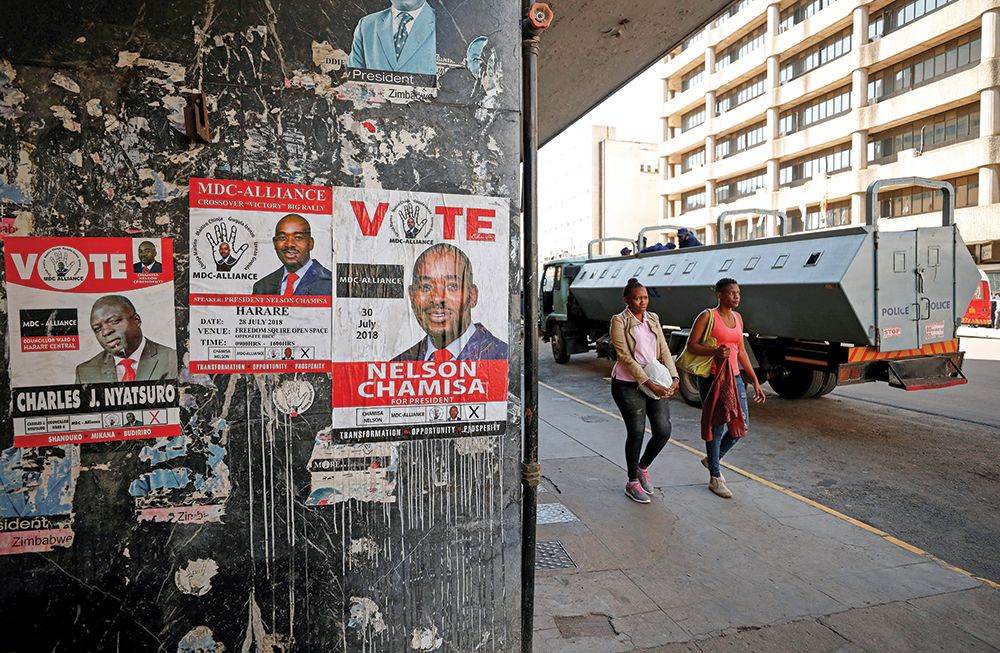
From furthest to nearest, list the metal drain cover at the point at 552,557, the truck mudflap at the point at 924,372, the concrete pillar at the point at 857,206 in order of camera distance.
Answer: the concrete pillar at the point at 857,206, the truck mudflap at the point at 924,372, the metal drain cover at the point at 552,557

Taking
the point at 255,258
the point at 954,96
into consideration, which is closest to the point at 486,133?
the point at 255,258

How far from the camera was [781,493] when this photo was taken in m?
5.07

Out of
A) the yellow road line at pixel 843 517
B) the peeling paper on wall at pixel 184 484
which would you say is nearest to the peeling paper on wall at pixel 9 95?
the peeling paper on wall at pixel 184 484

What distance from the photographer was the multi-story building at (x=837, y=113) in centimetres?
2484

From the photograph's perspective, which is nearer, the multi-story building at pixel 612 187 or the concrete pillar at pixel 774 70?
the concrete pillar at pixel 774 70

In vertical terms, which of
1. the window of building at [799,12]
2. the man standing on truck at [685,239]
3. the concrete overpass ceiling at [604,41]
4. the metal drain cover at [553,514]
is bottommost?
the metal drain cover at [553,514]

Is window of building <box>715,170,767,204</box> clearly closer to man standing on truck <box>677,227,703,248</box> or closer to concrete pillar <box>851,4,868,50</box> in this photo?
concrete pillar <box>851,4,868,50</box>

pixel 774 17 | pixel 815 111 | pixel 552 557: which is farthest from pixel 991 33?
pixel 552 557

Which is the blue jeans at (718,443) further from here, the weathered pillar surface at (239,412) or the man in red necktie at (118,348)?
the man in red necktie at (118,348)

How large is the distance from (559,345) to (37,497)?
13201 mm

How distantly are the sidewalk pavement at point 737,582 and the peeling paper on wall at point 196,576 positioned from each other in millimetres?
1697

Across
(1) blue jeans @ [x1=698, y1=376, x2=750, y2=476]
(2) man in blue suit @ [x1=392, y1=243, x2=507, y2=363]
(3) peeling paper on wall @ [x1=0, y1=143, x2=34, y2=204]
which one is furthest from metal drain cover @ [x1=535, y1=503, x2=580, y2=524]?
(3) peeling paper on wall @ [x1=0, y1=143, x2=34, y2=204]

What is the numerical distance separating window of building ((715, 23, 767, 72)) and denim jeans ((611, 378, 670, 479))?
4078 centimetres

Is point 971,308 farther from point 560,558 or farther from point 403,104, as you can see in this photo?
point 403,104
